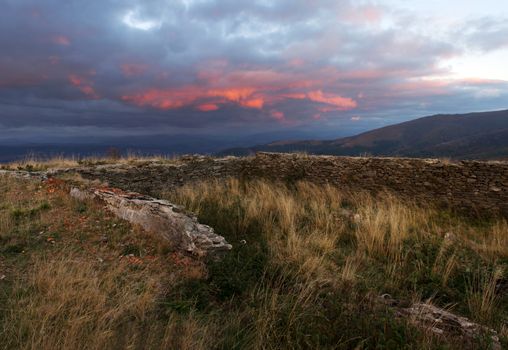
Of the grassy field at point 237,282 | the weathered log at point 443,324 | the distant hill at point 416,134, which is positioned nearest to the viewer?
the grassy field at point 237,282

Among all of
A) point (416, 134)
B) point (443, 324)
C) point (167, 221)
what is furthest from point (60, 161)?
point (416, 134)

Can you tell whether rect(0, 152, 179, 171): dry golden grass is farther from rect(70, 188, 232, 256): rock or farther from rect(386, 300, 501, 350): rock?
rect(386, 300, 501, 350): rock

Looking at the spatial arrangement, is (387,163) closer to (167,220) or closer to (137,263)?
(167,220)

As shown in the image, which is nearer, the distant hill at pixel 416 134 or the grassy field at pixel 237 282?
the grassy field at pixel 237 282

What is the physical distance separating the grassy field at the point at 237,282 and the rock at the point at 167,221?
215 mm

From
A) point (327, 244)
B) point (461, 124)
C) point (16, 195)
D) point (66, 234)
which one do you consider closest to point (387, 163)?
point (327, 244)

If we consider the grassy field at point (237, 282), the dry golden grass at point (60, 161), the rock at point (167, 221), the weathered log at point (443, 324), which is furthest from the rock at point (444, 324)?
the dry golden grass at point (60, 161)

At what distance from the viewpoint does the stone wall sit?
7918 mm

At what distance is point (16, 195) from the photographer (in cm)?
659

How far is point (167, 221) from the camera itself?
5.00 meters

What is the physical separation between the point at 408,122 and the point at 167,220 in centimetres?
19952

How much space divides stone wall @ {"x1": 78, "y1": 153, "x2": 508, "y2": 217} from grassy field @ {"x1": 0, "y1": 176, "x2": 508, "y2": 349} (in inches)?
70.0

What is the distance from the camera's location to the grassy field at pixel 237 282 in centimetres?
241

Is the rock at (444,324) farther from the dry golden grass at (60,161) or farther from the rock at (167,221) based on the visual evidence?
the dry golden grass at (60,161)
